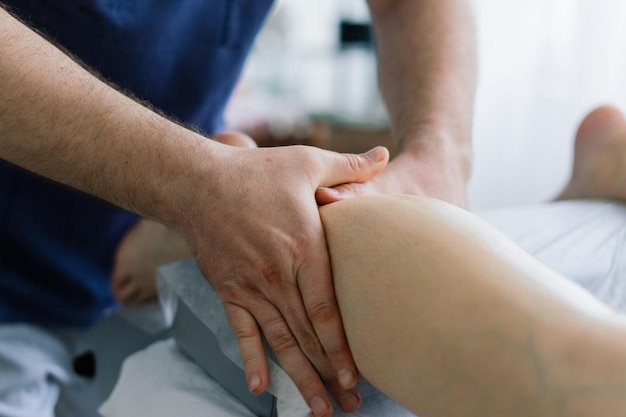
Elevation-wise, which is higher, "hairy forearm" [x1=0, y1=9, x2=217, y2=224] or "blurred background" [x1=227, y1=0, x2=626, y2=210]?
"hairy forearm" [x1=0, y1=9, x2=217, y2=224]

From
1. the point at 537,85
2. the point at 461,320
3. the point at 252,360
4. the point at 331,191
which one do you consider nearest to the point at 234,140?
the point at 331,191

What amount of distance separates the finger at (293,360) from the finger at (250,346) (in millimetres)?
11

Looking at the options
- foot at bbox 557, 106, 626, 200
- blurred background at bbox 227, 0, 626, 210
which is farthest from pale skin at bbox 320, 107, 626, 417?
blurred background at bbox 227, 0, 626, 210

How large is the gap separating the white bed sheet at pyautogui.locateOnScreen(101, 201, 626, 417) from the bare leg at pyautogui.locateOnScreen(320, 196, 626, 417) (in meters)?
0.11

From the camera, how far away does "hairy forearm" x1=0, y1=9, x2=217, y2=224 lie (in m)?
0.72

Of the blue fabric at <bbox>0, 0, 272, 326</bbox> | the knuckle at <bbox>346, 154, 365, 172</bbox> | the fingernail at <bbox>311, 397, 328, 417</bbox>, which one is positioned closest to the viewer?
the fingernail at <bbox>311, 397, 328, 417</bbox>

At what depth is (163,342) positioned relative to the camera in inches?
36.4

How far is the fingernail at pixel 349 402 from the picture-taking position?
69cm

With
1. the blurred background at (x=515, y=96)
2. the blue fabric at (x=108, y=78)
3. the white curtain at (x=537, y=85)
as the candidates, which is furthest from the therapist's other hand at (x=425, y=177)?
the white curtain at (x=537, y=85)

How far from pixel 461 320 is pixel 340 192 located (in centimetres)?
25

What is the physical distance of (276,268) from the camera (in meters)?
0.69

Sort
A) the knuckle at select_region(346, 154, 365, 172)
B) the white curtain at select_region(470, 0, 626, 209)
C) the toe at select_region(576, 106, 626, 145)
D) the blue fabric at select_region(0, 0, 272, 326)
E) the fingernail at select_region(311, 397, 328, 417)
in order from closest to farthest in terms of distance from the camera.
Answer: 1. the fingernail at select_region(311, 397, 328, 417)
2. the knuckle at select_region(346, 154, 365, 172)
3. the blue fabric at select_region(0, 0, 272, 326)
4. the toe at select_region(576, 106, 626, 145)
5. the white curtain at select_region(470, 0, 626, 209)

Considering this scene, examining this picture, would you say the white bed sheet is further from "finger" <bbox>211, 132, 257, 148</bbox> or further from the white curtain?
the white curtain

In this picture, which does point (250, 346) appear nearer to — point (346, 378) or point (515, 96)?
point (346, 378)
